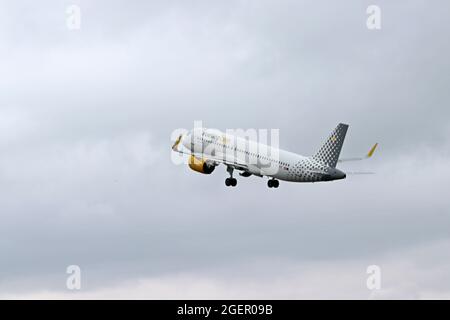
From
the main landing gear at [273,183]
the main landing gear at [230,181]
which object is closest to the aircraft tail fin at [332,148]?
the main landing gear at [273,183]

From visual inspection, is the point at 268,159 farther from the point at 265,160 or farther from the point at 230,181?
the point at 230,181

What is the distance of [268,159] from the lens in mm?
145500

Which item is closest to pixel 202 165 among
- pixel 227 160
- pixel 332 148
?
pixel 227 160

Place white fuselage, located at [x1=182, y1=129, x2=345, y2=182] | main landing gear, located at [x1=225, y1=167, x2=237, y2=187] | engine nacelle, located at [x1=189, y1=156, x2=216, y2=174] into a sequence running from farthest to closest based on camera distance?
engine nacelle, located at [x1=189, y1=156, x2=216, y2=174] → main landing gear, located at [x1=225, y1=167, x2=237, y2=187] → white fuselage, located at [x1=182, y1=129, x2=345, y2=182]

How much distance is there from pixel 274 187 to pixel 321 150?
1067 cm

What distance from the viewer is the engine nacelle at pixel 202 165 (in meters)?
154

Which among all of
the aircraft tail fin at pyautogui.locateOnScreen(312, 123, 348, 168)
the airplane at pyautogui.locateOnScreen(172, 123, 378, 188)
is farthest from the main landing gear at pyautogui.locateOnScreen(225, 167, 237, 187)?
the aircraft tail fin at pyautogui.locateOnScreen(312, 123, 348, 168)

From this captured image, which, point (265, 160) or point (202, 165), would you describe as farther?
point (202, 165)

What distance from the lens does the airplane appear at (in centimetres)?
14288

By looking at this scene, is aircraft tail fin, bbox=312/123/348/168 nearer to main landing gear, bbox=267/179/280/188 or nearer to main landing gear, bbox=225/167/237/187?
main landing gear, bbox=267/179/280/188

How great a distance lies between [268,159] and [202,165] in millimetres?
12478

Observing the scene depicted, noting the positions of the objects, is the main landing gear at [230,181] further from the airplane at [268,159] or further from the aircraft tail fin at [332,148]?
the aircraft tail fin at [332,148]

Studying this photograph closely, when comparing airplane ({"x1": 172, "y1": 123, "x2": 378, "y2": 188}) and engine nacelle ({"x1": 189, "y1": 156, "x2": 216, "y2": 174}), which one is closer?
airplane ({"x1": 172, "y1": 123, "x2": 378, "y2": 188})
